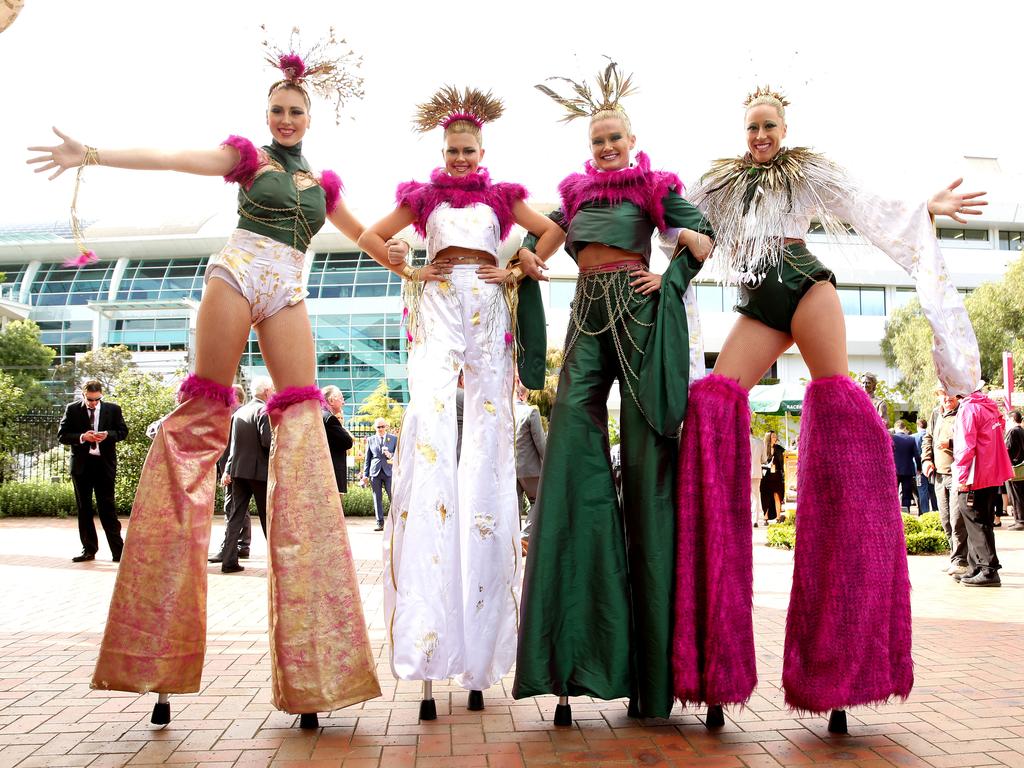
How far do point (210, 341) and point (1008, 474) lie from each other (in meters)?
7.09

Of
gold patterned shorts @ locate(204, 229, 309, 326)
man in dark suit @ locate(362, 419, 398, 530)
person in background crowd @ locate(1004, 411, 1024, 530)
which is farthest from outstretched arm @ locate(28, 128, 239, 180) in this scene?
person in background crowd @ locate(1004, 411, 1024, 530)

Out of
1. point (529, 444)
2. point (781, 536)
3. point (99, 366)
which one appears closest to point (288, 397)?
point (529, 444)

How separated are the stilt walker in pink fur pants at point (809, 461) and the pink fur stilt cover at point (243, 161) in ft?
6.55

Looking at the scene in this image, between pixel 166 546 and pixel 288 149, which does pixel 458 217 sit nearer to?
pixel 288 149

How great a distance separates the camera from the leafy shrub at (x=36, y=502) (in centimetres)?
1569

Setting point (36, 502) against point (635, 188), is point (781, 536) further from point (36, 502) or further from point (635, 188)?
point (36, 502)

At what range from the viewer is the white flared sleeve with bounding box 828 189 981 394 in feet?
9.95

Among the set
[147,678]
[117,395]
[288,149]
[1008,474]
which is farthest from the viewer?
[117,395]

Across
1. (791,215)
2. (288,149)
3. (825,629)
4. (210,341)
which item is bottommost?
(825,629)

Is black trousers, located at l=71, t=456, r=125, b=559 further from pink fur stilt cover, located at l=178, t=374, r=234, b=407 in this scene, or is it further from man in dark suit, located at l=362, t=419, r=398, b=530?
pink fur stilt cover, located at l=178, t=374, r=234, b=407

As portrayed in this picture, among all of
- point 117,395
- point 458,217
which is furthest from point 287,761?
point 117,395

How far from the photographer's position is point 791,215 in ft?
11.2

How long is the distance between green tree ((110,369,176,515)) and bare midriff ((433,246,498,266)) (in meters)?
12.1

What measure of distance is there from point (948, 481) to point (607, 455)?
6.90 metres
